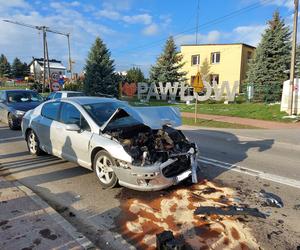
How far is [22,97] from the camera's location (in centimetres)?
1367

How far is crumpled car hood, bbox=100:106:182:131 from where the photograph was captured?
5.39 meters

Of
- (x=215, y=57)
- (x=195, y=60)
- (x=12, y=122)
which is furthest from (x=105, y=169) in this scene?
(x=195, y=60)

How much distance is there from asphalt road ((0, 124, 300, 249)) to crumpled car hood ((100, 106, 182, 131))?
4.05ft

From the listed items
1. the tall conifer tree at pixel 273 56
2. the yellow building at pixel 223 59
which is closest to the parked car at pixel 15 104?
the tall conifer tree at pixel 273 56

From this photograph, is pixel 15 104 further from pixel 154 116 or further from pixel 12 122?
pixel 154 116

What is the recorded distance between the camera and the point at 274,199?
503 centimetres

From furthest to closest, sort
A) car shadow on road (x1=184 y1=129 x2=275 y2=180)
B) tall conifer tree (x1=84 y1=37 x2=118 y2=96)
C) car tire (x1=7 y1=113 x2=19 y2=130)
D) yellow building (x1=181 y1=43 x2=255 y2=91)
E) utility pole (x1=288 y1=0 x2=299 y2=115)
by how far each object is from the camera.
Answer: yellow building (x1=181 y1=43 x2=255 y2=91) < tall conifer tree (x1=84 y1=37 x2=118 y2=96) < utility pole (x1=288 y1=0 x2=299 y2=115) < car tire (x1=7 y1=113 x2=19 y2=130) < car shadow on road (x1=184 y1=129 x2=275 y2=180)

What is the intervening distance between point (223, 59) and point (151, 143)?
3750 cm

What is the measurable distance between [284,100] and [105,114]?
646 inches

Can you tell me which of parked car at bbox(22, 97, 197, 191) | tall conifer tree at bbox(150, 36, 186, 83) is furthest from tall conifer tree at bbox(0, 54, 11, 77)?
parked car at bbox(22, 97, 197, 191)

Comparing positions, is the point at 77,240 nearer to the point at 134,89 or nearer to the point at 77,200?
the point at 77,200

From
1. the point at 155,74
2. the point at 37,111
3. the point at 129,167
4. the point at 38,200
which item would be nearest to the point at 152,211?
the point at 129,167

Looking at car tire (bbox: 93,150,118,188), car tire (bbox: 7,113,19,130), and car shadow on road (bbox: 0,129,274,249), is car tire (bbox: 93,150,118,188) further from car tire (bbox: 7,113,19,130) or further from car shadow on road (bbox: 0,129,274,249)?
car tire (bbox: 7,113,19,130)

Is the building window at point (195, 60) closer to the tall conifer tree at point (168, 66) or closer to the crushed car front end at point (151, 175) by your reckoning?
the tall conifer tree at point (168, 66)
